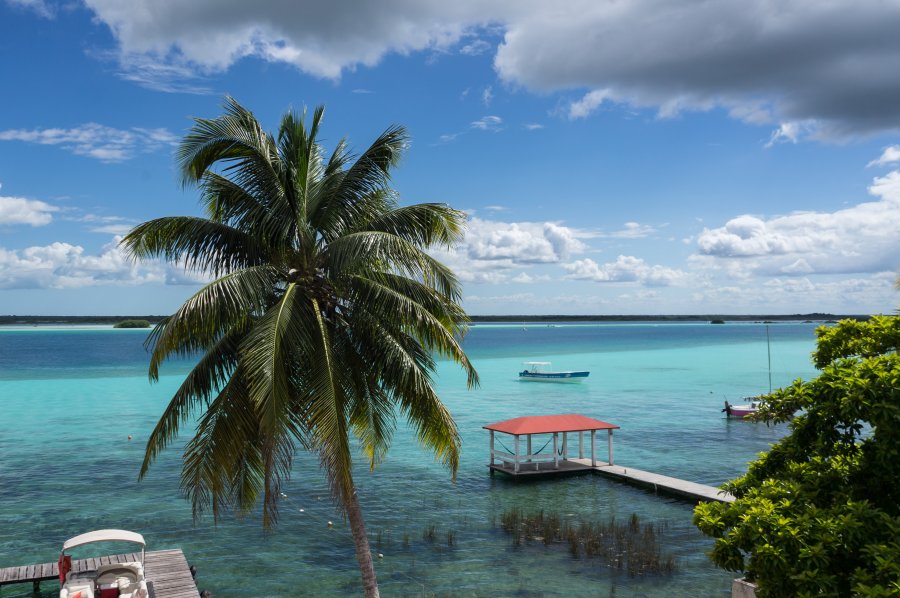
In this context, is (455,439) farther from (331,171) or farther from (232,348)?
(331,171)

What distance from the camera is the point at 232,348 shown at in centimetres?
1336

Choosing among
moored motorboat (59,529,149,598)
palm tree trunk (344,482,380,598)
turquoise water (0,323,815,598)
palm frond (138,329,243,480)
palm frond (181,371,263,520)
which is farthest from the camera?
turquoise water (0,323,815,598)

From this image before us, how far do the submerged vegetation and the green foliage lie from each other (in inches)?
523

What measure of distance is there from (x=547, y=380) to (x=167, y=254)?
79186 mm

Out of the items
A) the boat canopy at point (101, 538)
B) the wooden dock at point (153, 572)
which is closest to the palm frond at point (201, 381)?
the boat canopy at point (101, 538)

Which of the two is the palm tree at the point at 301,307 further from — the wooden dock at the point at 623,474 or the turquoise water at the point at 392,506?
the wooden dock at the point at 623,474

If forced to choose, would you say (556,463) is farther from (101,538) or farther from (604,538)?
(101,538)

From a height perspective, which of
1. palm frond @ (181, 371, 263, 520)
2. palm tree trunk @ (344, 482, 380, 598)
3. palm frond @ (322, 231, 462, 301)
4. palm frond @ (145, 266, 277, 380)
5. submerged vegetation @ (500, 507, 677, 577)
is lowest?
submerged vegetation @ (500, 507, 677, 577)

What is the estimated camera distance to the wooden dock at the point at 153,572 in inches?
710

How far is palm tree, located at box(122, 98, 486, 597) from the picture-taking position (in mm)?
12023

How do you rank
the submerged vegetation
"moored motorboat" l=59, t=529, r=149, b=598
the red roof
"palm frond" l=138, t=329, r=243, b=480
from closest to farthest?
"palm frond" l=138, t=329, r=243, b=480, "moored motorboat" l=59, t=529, r=149, b=598, the submerged vegetation, the red roof

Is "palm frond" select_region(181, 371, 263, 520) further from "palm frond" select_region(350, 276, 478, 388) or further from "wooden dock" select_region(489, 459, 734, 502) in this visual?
"wooden dock" select_region(489, 459, 734, 502)

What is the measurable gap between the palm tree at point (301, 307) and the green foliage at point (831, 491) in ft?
18.4

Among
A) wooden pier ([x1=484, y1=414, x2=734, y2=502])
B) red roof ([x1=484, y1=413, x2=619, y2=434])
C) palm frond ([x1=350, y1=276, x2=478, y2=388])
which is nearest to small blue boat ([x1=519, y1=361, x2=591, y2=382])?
wooden pier ([x1=484, y1=414, x2=734, y2=502])
